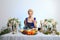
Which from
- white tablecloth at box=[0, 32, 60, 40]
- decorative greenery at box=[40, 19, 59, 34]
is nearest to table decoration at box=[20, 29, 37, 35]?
white tablecloth at box=[0, 32, 60, 40]

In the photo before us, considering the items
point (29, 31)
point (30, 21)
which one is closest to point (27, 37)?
point (29, 31)

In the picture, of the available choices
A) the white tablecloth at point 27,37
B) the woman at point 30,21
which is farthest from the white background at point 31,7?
the white tablecloth at point 27,37

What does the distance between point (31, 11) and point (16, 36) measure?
1.63 ft

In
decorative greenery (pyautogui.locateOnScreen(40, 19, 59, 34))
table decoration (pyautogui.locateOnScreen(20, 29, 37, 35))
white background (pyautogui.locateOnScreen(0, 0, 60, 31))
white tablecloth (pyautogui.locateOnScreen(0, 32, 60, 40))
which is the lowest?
white tablecloth (pyautogui.locateOnScreen(0, 32, 60, 40))

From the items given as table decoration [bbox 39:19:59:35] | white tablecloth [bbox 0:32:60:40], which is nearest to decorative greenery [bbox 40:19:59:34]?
table decoration [bbox 39:19:59:35]

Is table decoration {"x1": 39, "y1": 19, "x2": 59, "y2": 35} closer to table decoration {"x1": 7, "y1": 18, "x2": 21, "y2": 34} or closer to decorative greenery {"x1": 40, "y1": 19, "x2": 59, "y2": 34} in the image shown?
decorative greenery {"x1": 40, "y1": 19, "x2": 59, "y2": 34}

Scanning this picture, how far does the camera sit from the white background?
2.49 metres

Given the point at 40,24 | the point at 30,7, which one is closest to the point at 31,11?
the point at 30,7

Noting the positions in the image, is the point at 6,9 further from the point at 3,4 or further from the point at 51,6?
the point at 51,6

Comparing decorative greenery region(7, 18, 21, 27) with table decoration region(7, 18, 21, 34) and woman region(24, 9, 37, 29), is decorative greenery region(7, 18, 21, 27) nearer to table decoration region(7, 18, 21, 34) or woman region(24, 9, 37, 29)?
table decoration region(7, 18, 21, 34)

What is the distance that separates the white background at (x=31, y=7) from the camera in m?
2.49

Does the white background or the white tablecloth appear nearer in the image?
the white tablecloth

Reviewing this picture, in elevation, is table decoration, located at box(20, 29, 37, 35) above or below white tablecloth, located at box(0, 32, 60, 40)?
above

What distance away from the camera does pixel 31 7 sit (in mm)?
2500
